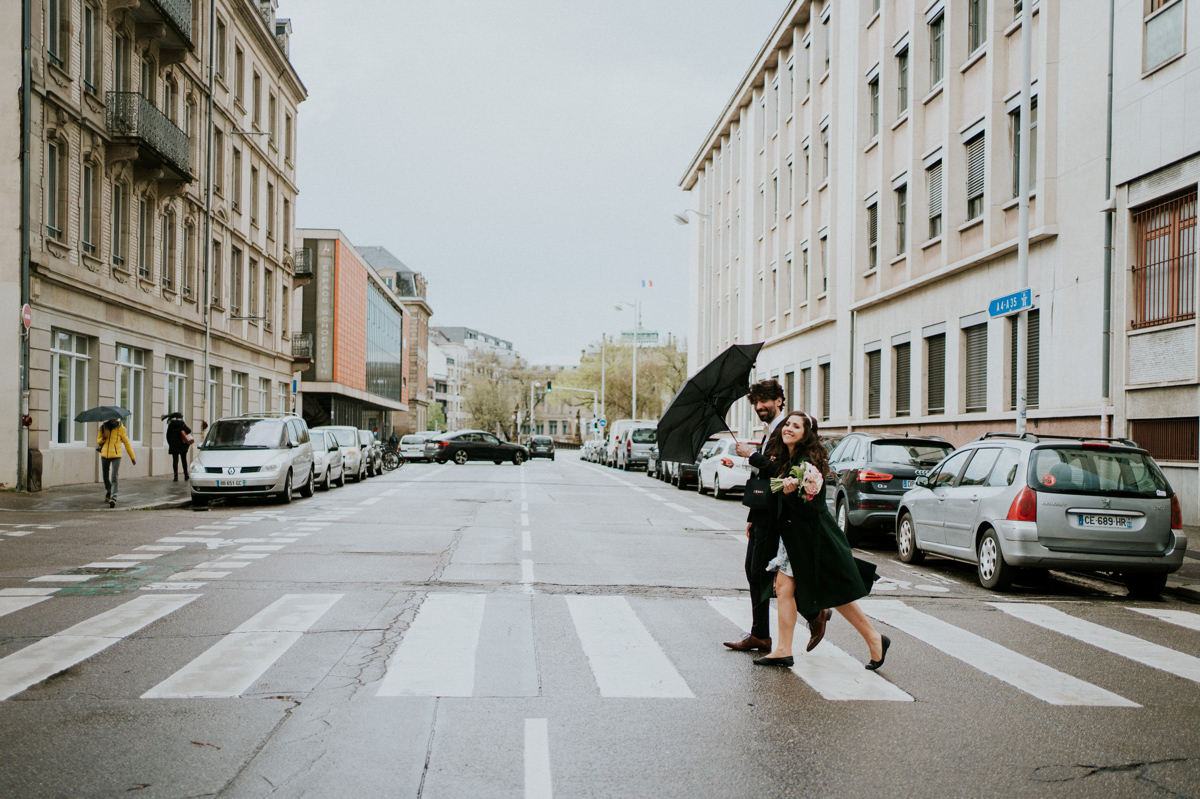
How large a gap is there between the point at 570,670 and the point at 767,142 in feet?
127

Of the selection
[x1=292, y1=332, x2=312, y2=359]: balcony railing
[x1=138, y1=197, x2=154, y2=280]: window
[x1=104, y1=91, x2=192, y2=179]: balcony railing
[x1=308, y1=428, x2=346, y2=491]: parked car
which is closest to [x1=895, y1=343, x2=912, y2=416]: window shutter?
[x1=308, y1=428, x2=346, y2=491]: parked car

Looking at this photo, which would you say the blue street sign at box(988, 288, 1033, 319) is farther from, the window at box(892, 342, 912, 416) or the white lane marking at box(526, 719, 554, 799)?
the white lane marking at box(526, 719, 554, 799)

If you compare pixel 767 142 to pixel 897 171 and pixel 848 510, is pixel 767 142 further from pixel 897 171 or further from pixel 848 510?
pixel 848 510

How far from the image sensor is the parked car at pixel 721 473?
25.6 m

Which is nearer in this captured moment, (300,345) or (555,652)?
(555,652)

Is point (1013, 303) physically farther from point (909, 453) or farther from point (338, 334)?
point (338, 334)

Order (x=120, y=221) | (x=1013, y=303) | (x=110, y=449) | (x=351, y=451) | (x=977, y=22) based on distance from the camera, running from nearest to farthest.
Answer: (x=1013, y=303) < (x=110, y=449) < (x=977, y=22) < (x=120, y=221) < (x=351, y=451)

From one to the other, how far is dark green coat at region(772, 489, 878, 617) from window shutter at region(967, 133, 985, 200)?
19223mm

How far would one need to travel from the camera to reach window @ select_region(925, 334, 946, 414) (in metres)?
26.4

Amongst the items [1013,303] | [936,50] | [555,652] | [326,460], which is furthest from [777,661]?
[936,50]

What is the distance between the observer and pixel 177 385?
32938 mm

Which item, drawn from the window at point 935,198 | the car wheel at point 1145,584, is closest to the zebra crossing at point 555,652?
the car wheel at point 1145,584

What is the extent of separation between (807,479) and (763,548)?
725mm

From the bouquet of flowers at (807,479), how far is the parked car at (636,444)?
123 feet
